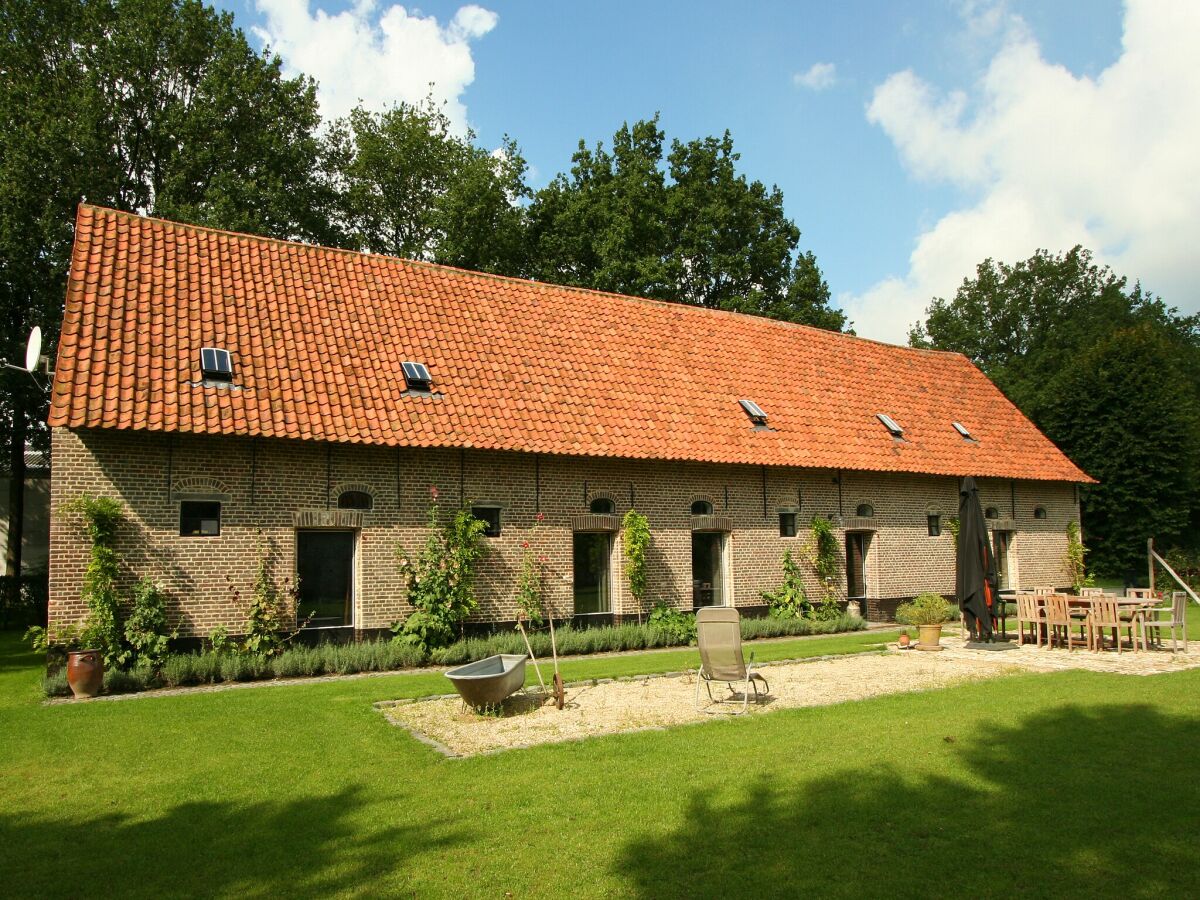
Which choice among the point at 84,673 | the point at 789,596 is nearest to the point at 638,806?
the point at 84,673

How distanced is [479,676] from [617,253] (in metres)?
23.5

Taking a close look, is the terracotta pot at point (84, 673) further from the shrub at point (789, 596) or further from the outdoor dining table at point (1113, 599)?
the outdoor dining table at point (1113, 599)

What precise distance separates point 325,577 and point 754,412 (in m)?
9.88

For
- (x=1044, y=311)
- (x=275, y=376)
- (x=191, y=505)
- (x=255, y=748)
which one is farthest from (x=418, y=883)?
(x=1044, y=311)

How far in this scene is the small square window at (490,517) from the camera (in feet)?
51.6

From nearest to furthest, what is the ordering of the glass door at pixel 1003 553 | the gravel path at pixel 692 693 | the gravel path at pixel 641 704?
the gravel path at pixel 641 704 → the gravel path at pixel 692 693 → the glass door at pixel 1003 553

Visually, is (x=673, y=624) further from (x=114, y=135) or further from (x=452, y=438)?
(x=114, y=135)

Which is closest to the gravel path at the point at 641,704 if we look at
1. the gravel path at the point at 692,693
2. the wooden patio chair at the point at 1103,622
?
the gravel path at the point at 692,693

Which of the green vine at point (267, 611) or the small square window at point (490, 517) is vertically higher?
the small square window at point (490, 517)

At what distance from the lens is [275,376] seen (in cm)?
1452

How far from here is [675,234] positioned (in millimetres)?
33406

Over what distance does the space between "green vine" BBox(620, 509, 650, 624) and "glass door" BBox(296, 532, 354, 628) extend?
17.0 feet

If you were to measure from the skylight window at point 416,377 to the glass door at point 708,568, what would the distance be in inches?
246

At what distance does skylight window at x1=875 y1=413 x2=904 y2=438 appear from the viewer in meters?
21.7
